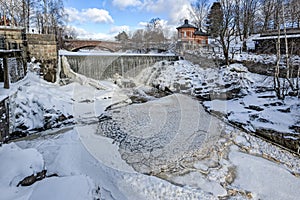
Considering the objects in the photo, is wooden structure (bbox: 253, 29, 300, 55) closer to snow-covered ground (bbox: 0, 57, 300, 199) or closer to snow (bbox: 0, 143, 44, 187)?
snow-covered ground (bbox: 0, 57, 300, 199)

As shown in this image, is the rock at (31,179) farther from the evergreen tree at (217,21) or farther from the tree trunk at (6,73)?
the evergreen tree at (217,21)

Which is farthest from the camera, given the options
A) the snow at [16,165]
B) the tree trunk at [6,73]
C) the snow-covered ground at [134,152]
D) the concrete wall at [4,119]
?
the tree trunk at [6,73]

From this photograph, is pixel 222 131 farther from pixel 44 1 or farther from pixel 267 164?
pixel 44 1

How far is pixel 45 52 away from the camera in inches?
462

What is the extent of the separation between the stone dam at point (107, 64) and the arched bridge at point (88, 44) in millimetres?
11506

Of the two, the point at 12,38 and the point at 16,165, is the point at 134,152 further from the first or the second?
the point at 12,38

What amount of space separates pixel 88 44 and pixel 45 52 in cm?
1539

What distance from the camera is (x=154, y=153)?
21.3 ft

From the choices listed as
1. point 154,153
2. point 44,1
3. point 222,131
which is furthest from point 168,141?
point 44,1

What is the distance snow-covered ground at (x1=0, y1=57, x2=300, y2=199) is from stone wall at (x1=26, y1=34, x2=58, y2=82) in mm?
1045

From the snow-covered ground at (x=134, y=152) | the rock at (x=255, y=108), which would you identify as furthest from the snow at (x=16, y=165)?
the rock at (x=255, y=108)

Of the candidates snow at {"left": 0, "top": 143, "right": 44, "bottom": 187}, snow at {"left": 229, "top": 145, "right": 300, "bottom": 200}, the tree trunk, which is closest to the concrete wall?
the tree trunk

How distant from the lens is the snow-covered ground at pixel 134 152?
4.21 m

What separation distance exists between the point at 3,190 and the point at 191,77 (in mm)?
13358
